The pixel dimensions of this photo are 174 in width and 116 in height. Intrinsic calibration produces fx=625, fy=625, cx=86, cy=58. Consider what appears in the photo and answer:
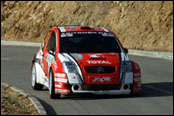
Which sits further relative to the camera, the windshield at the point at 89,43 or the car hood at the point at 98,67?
the windshield at the point at 89,43

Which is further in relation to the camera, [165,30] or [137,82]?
[165,30]

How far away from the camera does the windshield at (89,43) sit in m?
14.8

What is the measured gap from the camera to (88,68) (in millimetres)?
13773

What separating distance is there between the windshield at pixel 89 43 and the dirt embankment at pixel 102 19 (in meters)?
17.3

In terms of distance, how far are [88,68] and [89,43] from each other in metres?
1.40

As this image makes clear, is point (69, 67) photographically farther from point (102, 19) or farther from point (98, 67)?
point (102, 19)

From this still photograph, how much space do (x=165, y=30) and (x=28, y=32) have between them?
10837 mm

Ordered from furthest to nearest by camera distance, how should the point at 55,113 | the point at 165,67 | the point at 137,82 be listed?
the point at 165,67 < the point at 137,82 < the point at 55,113

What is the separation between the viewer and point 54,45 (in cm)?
1523

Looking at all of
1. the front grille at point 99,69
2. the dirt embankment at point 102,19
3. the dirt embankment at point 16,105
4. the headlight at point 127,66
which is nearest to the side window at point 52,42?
the dirt embankment at point 16,105

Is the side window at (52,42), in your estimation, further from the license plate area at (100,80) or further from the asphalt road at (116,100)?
the license plate area at (100,80)

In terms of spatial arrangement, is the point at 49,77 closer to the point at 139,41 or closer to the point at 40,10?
the point at 139,41

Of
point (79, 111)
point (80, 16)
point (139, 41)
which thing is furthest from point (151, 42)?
point (79, 111)

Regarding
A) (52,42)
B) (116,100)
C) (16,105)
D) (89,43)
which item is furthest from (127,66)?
(16,105)
